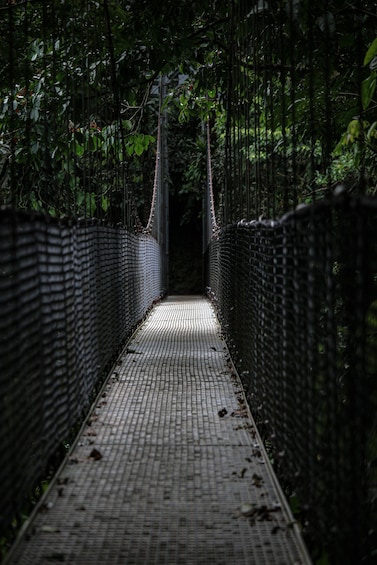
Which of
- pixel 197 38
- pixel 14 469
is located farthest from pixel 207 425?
pixel 197 38

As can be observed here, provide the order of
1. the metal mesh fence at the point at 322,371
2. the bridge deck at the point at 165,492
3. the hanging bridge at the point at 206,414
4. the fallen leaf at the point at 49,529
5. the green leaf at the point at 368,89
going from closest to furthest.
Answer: the metal mesh fence at the point at 322,371 → the hanging bridge at the point at 206,414 → the bridge deck at the point at 165,492 → the fallen leaf at the point at 49,529 → the green leaf at the point at 368,89

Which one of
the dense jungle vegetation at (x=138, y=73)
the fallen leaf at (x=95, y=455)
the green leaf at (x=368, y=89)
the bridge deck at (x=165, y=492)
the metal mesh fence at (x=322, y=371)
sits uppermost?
the dense jungle vegetation at (x=138, y=73)

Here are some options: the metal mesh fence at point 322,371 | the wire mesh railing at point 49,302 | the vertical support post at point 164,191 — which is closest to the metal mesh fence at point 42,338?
the wire mesh railing at point 49,302

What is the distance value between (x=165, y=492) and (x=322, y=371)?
0.57 meters

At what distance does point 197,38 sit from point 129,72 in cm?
59

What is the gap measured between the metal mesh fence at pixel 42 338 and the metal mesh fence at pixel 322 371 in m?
0.61

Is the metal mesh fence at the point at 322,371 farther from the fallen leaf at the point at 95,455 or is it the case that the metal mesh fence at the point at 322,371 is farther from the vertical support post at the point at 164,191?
the vertical support post at the point at 164,191

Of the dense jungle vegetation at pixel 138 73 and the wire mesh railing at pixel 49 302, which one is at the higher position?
the dense jungle vegetation at pixel 138 73

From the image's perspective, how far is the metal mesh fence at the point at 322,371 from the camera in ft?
4.58

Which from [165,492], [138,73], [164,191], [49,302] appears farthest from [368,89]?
[164,191]

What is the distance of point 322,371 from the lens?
1764mm

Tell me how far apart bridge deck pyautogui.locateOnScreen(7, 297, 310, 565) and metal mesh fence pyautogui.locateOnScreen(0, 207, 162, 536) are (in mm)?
93

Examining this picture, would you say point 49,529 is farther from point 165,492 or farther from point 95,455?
point 95,455

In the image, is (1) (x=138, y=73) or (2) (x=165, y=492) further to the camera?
(1) (x=138, y=73)
